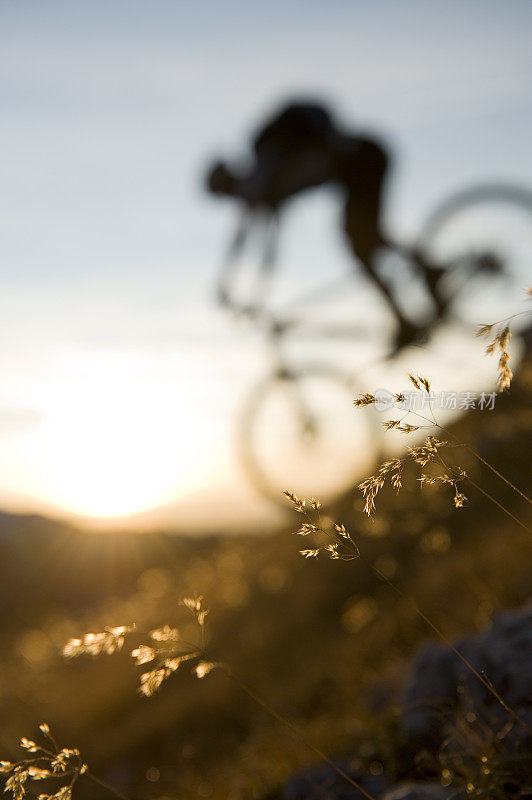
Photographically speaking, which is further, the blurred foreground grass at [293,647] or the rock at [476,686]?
the blurred foreground grass at [293,647]

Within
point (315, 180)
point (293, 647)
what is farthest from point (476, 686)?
point (315, 180)

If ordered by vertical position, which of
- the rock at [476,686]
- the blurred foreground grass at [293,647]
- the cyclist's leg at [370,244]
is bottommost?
the blurred foreground grass at [293,647]

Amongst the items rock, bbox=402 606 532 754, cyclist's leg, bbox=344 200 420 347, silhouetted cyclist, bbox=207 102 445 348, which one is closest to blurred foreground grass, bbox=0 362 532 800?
rock, bbox=402 606 532 754

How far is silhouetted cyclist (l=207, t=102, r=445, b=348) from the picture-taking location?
5.00 metres

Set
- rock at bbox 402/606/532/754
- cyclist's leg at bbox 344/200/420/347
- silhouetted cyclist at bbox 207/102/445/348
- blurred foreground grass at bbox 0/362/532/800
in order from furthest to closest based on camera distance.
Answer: cyclist's leg at bbox 344/200/420/347 < silhouetted cyclist at bbox 207/102/445/348 < blurred foreground grass at bbox 0/362/532/800 < rock at bbox 402/606/532/754

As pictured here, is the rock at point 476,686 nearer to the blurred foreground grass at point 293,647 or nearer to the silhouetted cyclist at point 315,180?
the blurred foreground grass at point 293,647

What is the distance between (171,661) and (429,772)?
1.36 m

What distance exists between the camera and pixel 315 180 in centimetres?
524

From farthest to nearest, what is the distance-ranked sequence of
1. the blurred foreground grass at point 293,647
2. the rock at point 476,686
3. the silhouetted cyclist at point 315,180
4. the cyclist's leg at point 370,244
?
1. the cyclist's leg at point 370,244
2. the silhouetted cyclist at point 315,180
3. the blurred foreground grass at point 293,647
4. the rock at point 476,686

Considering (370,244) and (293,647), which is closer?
(293,647)

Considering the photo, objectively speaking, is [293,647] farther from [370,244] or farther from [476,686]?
[370,244]

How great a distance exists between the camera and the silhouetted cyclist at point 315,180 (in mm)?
5000

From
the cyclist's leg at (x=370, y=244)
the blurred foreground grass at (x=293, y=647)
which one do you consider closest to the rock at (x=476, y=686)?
the blurred foreground grass at (x=293, y=647)

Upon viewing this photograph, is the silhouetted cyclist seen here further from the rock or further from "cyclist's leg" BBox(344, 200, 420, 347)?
the rock
